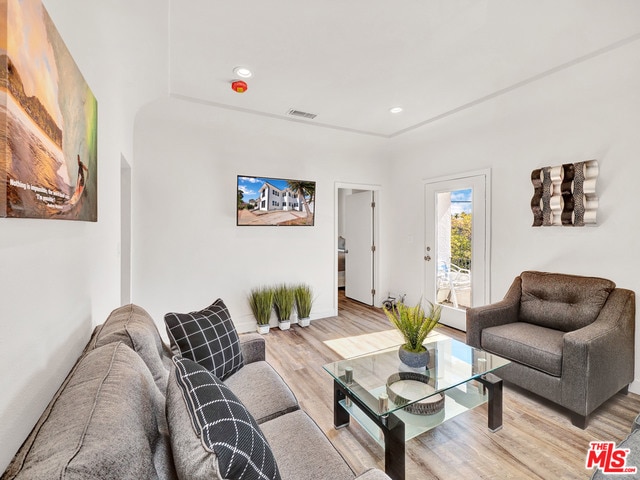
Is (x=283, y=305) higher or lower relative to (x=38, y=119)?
lower

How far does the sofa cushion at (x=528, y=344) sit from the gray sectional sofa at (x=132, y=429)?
5.99 ft

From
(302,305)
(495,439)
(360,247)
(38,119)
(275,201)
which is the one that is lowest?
(495,439)

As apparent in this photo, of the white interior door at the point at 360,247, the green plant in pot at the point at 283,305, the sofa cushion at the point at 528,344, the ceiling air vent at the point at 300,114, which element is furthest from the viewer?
the white interior door at the point at 360,247

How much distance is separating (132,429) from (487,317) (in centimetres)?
275

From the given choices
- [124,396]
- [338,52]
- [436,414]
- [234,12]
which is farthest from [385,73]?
[124,396]

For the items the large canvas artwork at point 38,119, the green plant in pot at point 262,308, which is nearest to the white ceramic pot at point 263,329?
the green plant in pot at point 262,308

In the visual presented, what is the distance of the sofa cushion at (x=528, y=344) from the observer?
2121 mm

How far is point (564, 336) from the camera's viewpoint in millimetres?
2062

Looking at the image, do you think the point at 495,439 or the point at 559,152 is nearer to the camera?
the point at 495,439

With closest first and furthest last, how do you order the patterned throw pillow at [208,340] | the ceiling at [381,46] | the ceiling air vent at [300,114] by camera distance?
the patterned throw pillow at [208,340]
the ceiling at [381,46]
the ceiling air vent at [300,114]

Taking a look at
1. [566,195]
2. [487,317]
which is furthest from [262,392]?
[566,195]

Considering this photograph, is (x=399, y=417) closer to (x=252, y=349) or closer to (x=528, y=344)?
(x=252, y=349)

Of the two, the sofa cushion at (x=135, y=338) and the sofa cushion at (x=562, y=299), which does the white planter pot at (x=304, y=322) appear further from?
the sofa cushion at (x=135, y=338)

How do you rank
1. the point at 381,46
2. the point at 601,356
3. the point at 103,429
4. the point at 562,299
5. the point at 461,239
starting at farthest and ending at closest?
the point at 461,239
the point at 562,299
the point at 381,46
the point at 601,356
the point at 103,429
